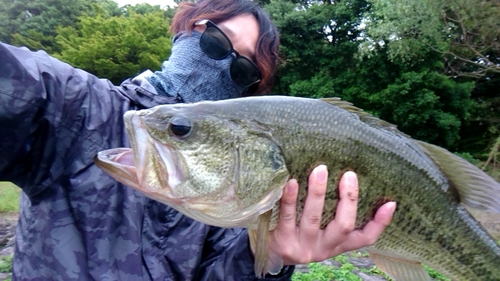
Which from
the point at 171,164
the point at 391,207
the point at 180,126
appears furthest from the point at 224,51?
the point at 391,207

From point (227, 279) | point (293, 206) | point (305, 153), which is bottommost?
point (227, 279)

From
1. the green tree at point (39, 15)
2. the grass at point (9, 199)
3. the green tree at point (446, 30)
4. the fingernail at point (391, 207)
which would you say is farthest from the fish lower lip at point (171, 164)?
the green tree at point (39, 15)

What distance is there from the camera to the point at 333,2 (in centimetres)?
2216

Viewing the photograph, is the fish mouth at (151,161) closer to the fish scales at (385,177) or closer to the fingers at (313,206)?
the fish scales at (385,177)

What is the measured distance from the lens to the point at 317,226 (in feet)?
6.09

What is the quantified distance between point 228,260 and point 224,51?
1.33 m

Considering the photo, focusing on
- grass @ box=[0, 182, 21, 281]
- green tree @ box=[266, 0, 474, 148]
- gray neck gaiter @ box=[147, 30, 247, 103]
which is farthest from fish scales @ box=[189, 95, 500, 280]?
green tree @ box=[266, 0, 474, 148]

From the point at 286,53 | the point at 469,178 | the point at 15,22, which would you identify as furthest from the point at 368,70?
the point at 15,22

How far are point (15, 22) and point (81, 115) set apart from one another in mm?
34630

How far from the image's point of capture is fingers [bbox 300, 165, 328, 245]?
5.62ft

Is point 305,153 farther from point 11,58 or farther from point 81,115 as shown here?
point 11,58

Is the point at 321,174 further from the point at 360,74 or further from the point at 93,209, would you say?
the point at 360,74

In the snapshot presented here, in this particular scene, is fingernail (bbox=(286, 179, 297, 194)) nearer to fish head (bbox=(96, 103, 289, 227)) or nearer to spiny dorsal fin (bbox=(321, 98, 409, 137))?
fish head (bbox=(96, 103, 289, 227))

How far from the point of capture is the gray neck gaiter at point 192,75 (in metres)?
2.45
